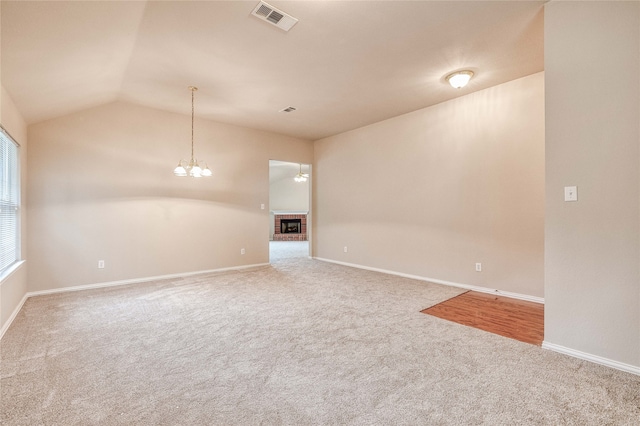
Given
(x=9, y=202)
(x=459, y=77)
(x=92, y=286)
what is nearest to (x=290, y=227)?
(x=92, y=286)

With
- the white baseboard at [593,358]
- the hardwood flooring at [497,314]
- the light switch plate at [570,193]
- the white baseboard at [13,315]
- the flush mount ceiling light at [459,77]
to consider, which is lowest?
the hardwood flooring at [497,314]

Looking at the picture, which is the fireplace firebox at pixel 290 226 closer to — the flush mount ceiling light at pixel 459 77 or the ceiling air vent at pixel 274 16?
the flush mount ceiling light at pixel 459 77

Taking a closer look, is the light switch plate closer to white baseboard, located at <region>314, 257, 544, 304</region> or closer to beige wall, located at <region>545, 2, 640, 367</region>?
beige wall, located at <region>545, 2, 640, 367</region>

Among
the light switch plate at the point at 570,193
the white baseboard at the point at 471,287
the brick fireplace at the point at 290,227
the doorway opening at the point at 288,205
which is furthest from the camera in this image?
the brick fireplace at the point at 290,227

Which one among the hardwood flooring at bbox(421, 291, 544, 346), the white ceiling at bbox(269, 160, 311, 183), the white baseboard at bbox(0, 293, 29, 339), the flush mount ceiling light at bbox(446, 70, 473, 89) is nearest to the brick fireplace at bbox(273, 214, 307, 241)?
the white ceiling at bbox(269, 160, 311, 183)

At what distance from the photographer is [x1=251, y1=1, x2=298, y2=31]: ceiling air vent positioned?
7.52 ft

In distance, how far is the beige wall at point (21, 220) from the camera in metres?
2.76

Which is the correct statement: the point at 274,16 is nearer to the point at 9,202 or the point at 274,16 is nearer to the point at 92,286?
the point at 9,202

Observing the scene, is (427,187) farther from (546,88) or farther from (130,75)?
(130,75)

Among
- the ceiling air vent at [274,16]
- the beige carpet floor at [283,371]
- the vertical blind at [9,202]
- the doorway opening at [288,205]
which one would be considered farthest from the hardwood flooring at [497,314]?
the doorway opening at [288,205]

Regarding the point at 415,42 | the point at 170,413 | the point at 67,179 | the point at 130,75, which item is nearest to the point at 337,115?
the point at 415,42

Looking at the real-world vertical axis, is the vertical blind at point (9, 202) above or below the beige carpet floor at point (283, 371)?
above

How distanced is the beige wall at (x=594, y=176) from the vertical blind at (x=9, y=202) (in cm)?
500

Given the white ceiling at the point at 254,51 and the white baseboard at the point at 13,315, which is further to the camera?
the white baseboard at the point at 13,315
